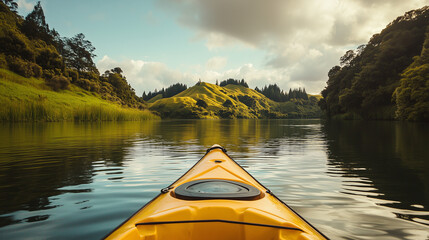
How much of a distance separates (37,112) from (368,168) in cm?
4165

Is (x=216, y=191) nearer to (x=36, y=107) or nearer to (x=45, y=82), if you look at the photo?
(x=36, y=107)

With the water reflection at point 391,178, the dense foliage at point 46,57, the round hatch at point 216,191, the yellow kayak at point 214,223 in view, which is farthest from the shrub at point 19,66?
the yellow kayak at point 214,223

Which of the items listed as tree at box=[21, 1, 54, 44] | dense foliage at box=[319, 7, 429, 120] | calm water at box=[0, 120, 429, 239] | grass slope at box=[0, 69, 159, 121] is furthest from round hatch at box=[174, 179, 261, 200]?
tree at box=[21, 1, 54, 44]

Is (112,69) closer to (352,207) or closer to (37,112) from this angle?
(37,112)

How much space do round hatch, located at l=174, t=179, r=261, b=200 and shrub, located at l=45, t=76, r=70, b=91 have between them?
239 feet

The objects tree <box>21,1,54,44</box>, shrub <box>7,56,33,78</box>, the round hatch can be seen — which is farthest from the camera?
tree <box>21,1,54,44</box>

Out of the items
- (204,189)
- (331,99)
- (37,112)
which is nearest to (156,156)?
(204,189)

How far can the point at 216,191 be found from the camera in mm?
3047

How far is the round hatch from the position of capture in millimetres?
2732

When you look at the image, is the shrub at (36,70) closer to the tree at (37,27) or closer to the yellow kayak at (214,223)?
the tree at (37,27)

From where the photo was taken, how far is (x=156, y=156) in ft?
35.7

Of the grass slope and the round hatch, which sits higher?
the grass slope

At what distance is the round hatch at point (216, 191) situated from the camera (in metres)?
2.73

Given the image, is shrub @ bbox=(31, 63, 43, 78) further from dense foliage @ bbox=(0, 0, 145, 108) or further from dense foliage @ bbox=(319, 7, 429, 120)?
dense foliage @ bbox=(319, 7, 429, 120)
